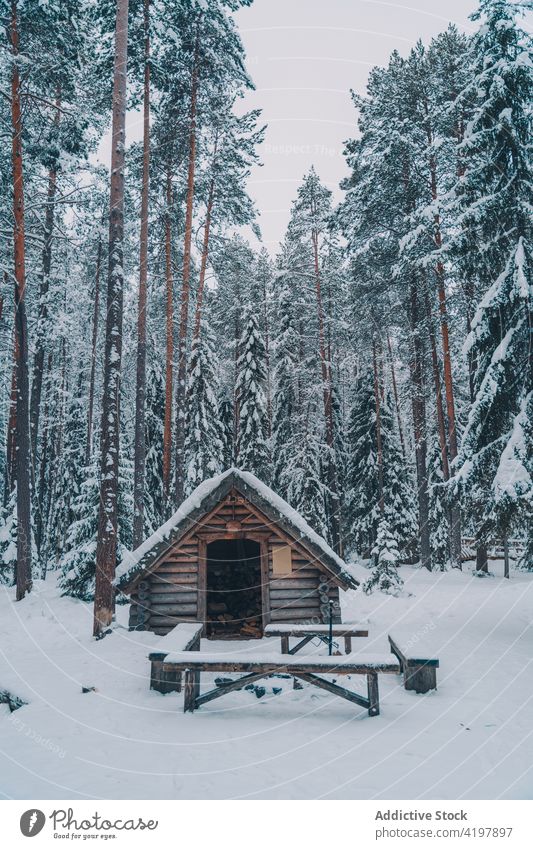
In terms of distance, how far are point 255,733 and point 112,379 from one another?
719 centimetres

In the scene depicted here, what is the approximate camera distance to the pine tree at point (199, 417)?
23.9 meters

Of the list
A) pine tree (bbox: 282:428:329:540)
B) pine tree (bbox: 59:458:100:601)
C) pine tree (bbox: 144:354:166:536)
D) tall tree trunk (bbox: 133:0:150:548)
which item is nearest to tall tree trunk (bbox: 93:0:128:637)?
tall tree trunk (bbox: 133:0:150:548)

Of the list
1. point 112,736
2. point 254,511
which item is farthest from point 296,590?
point 112,736

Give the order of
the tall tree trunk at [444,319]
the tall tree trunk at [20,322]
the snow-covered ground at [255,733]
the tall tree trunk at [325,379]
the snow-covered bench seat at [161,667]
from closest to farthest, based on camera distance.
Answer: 1. the snow-covered ground at [255,733]
2. the snow-covered bench seat at [161,667]
3. the tall tree trunk at [20,322]
4. the tall tree trunk at [444,319]
5. the tall tree trunk at [325,379]

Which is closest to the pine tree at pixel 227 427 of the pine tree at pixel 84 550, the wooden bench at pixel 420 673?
the pine tree at pixel 84 550

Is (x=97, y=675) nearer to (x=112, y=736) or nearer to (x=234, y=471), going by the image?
(x=112, y=736)

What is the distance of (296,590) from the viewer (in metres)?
11.4

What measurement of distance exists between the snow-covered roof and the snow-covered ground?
1522mm

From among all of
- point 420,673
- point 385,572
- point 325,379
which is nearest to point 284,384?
point 325,379

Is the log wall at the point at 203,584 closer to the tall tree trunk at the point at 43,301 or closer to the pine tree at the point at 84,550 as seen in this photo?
the pine tree at the point at 84,550

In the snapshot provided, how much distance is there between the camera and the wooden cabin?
10586 millimetres

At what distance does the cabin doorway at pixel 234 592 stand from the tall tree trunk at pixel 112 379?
2667mm

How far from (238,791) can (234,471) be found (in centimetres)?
690

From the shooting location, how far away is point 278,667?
6.34m
